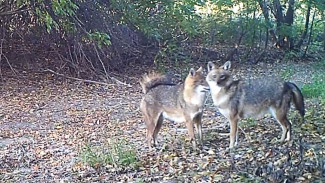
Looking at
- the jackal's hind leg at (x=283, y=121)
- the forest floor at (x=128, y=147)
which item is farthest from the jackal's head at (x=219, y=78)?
the forest floor at (x=128, y=147)

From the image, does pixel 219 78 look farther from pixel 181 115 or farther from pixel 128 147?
pixel 128 147

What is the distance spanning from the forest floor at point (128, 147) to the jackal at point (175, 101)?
34 centimetres

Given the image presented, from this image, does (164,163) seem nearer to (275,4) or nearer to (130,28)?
(130,28)

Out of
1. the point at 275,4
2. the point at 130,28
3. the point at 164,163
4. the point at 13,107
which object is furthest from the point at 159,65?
the point at 164,163

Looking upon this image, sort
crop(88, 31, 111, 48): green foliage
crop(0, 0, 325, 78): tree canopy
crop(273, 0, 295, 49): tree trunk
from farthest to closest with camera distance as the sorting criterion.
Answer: crop(273, 0, 295, 49): tree trunk, crop(0, 0, 325, 78): tree canopy, crop(88, 31, 111, 48): green foliage

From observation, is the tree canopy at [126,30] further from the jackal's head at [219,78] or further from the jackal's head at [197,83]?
the jackal's head at [219,78]

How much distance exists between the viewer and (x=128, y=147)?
24.6 ft

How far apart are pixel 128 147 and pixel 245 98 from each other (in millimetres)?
1743

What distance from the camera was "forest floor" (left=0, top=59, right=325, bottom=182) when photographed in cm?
582

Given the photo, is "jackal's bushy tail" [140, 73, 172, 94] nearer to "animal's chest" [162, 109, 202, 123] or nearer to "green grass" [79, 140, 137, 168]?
"animal's chest" [162, 109, 202, 123]

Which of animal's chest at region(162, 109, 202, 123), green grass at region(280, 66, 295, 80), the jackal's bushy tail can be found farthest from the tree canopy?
animal's chest at region(162, 109, 202, 123)

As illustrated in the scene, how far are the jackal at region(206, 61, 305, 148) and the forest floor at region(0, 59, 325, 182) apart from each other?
1.06 feet

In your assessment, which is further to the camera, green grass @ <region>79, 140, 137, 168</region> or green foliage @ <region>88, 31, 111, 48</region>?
green foliage @ <region>88, 31, 111, 48</region>

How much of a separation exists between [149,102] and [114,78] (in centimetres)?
814
